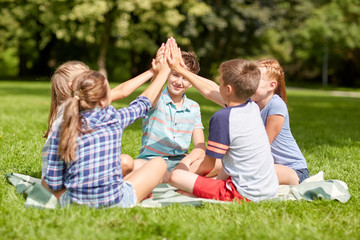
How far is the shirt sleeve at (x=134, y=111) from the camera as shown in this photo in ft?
10.4

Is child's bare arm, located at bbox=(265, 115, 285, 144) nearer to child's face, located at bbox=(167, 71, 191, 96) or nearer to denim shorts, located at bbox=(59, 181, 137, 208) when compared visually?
child's face, located at bbox=(167, 71, 191, 96)

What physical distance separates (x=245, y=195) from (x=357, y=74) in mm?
39857

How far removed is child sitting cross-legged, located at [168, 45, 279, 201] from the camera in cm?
328

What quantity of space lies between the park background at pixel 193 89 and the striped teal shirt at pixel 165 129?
99 centimetres

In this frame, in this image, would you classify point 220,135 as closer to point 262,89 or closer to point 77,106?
point 262,89

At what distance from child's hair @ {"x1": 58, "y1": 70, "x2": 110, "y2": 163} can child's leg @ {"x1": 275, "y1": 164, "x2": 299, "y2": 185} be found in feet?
6.14

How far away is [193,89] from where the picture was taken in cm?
1322

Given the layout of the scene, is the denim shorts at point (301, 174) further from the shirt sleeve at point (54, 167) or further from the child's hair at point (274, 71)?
the shirt sleeve at point (54, 167)

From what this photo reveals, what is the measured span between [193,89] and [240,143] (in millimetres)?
9983

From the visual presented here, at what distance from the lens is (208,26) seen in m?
30.6

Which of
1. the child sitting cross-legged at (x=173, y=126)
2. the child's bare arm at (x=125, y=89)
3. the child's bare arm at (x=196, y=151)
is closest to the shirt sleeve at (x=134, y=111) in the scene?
the child's bare arm at (x=125, y=89)

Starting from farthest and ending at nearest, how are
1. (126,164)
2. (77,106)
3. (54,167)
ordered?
(126,164), (54,167), (77,106)

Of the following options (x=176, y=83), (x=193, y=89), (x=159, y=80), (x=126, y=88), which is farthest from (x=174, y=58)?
(x=193, y=89)

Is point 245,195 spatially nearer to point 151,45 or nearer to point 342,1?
point 151,45
